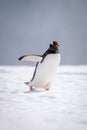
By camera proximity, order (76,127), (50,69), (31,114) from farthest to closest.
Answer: (50,69) → (31,114) → (76,127)

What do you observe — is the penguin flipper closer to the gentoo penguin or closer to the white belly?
the gentoo penguin

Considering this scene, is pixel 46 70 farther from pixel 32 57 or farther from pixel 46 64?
pixel 32 57

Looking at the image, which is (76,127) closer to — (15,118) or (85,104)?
(15,118)

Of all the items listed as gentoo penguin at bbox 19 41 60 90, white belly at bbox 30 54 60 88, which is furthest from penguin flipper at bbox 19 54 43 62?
white belly at bbox 30 54 60 88

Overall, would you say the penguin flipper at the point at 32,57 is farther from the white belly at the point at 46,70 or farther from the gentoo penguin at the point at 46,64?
the white belly at the point at 46,70

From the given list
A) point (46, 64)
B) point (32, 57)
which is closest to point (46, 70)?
point (46, 64)

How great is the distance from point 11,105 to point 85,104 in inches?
43.0

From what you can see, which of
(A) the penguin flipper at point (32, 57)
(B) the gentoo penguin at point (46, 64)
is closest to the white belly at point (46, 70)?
(B) the gentoo penguin at point (46, 64)

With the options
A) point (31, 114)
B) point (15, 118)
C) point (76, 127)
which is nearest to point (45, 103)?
point (31, 114)

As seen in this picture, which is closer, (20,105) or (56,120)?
(56,120)

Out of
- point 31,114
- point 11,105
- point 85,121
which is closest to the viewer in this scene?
point 85,121

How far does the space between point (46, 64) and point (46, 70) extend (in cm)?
14

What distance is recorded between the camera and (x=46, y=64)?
5816mm

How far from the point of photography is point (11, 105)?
3861mm
